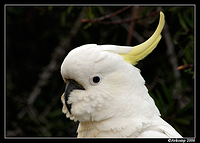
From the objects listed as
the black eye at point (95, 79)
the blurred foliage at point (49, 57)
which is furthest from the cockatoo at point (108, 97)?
the blurred foliage at point (49, 57)

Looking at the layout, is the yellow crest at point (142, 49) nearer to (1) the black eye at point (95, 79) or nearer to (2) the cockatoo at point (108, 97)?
(2) the cockatoo at point (108, 97)

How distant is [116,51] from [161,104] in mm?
912

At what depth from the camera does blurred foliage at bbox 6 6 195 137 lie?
241cm

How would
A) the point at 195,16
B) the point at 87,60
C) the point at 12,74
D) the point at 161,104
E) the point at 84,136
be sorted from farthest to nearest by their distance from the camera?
the point at 12,74 < the point at 161,104 < the point at 195,16 < the point at 84,136 < the point at 87,60

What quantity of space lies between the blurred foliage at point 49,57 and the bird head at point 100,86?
87 cm

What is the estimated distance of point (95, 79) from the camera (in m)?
1.31

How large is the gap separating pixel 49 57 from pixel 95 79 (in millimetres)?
2043

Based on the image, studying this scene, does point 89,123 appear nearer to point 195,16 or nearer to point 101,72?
point 101,72

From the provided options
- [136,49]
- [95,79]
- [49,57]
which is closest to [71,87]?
[95,79]

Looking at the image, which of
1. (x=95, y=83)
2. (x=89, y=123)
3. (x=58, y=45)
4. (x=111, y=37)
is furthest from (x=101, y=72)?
(x=58, y=45)

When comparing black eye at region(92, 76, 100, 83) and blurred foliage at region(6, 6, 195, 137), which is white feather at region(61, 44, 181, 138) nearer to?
black eye at region(92, 76, 100, 83)

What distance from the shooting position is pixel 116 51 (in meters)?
1.38

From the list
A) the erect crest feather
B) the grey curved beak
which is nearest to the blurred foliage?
the erect crest feather

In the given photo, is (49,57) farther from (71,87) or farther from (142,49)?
(142,49)
